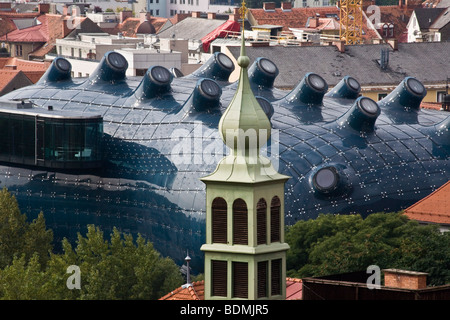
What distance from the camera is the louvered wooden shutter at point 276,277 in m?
60.5

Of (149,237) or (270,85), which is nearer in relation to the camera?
(149,237)

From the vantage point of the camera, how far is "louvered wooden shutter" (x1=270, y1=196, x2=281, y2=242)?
200 feet

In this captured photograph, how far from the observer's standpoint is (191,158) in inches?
4013

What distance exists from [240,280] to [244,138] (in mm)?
5251

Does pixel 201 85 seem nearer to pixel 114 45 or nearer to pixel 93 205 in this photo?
pixel 93 205

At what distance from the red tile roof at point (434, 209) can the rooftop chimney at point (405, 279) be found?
88.0 feet

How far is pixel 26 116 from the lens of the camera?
107 m

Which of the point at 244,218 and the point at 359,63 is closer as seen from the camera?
the point at 244,218

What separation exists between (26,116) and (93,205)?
7353mm

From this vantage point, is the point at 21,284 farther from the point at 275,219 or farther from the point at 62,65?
the point at 62,65

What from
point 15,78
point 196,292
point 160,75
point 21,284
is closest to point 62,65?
point 160,75

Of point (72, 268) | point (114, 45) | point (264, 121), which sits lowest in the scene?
point (72, 268)

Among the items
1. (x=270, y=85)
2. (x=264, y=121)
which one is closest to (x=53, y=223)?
(x=270, y=85)

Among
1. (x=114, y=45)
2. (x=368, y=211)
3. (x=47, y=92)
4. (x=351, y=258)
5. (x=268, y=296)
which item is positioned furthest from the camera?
(x=114, y=45)
